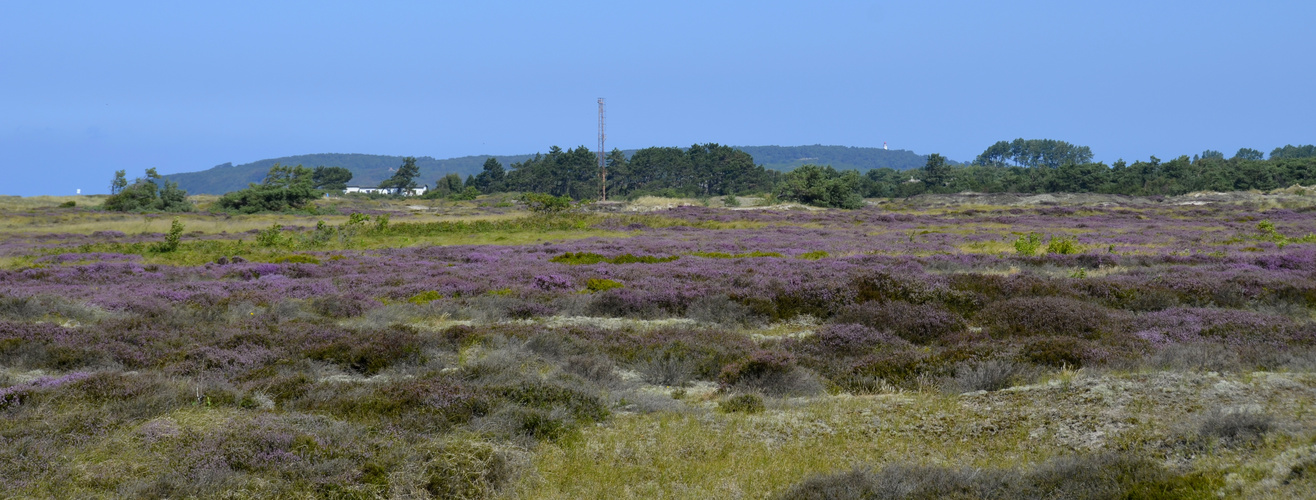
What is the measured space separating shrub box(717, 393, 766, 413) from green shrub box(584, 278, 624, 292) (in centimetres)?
834

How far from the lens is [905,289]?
14188mm

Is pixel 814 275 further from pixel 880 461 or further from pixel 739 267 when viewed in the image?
pixel 880 461

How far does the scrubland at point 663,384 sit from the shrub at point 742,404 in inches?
1.9

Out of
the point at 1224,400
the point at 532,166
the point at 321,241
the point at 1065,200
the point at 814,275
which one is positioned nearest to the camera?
the point at 1224,400

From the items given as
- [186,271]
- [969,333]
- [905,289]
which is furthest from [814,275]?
[186,271]

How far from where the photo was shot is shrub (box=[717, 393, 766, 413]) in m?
7.75

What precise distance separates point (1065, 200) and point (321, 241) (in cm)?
7337

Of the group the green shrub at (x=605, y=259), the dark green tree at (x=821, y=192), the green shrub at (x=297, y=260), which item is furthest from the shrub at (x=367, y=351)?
the dark green tree at (x=821, y=192)

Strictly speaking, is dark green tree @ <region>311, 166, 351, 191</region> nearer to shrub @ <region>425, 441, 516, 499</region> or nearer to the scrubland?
the scrubland

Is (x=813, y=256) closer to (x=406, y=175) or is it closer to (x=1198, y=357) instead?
(x=1198, y=357)

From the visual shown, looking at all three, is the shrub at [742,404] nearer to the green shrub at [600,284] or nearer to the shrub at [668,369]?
the shrub at [668,369]

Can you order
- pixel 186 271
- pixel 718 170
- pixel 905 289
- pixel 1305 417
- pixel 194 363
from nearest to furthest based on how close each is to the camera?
pixel 1305 417
pixel 194 363
pixel 905 289
pixel 186 271
pixel 718 170

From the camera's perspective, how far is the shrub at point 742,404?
7.75m

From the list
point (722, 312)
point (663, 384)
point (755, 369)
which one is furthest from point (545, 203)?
point (755, 369)
